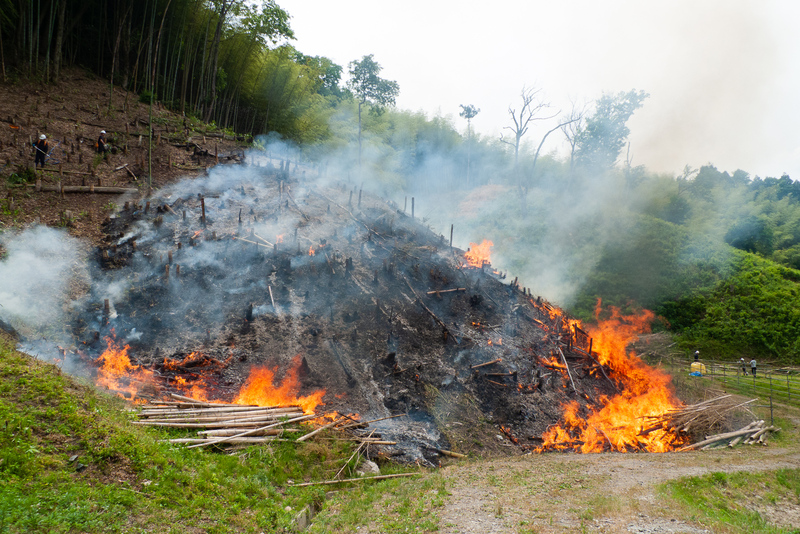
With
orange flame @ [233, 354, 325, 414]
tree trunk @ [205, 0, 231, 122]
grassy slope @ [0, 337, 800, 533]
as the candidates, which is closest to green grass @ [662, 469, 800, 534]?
grassy slope @ [0, 337, 800, 533]

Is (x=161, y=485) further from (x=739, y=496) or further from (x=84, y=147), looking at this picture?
(x=84, y=147)

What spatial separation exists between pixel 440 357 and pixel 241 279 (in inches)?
304

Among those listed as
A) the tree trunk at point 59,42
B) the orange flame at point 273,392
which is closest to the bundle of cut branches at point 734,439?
the orange flame at point 273,392

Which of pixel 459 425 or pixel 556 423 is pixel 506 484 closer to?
pixel 459 425

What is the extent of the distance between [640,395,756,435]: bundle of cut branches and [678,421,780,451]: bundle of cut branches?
1.73ft

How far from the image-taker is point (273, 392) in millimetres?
10477

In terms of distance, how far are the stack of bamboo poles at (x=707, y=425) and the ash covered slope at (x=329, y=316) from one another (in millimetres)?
2255

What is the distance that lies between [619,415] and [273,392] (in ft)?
40.0

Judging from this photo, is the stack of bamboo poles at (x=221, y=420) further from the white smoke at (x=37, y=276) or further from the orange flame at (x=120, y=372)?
the white smoke at (x=37, y=276)

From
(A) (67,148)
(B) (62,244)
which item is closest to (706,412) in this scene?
(B) (62,244)

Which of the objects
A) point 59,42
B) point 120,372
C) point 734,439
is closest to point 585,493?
point 734,439

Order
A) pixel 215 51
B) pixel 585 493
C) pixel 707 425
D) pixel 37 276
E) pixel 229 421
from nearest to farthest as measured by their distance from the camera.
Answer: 1. pixel 585 493
2. pixel 229 421
3. pixel 37 276
4. pixel 707 425
5. pixel 215 51

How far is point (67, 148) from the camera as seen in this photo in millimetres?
16250

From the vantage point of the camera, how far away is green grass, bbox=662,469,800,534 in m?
6.98
